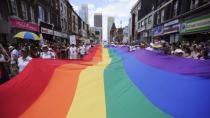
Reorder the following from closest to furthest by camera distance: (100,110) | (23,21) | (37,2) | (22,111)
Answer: (100,110), (22,111), (23,21), (37,2)

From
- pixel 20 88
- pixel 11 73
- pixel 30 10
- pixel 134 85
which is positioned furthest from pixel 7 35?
pixel 134 85

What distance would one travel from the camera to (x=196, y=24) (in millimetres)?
19094

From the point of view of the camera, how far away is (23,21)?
63.6 ft

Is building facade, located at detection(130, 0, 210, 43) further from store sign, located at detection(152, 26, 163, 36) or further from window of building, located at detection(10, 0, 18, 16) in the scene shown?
window of building, located at detection(10, 0, 18, 16)

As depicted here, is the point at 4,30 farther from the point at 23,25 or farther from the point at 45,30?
the point at 45,30

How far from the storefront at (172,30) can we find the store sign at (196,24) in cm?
172

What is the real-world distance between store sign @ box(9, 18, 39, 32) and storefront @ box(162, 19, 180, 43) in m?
15.2

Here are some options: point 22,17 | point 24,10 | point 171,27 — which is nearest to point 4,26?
point 22,17

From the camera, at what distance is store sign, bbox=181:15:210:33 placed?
17266 millimetres

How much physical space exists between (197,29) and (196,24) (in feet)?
2.08

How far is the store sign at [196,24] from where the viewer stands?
17.3 m

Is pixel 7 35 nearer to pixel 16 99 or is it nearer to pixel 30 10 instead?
pixel 30 10

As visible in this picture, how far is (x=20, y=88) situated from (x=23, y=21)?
17.3 metres

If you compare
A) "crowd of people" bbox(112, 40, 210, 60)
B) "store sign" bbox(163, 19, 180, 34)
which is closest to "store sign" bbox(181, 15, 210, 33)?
"store sign" bbox(163, 19, 180, 34)
